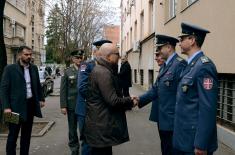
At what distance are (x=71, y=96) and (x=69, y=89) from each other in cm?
14

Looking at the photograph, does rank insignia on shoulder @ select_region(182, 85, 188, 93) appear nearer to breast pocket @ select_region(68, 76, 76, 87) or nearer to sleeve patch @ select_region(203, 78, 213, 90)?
sleeve patch @ select_region(203, 78, 213, 90)

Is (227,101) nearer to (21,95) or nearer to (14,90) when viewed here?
(21,95)

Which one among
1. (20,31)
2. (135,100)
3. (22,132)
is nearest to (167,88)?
(135,100)

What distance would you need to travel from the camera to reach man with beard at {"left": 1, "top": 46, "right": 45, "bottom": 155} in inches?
267

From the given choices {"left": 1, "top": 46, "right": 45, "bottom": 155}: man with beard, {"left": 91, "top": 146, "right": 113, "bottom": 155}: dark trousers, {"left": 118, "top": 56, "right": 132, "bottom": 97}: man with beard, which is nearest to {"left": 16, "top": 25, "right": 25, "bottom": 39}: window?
{"left": 118, "top": 56, "right": 132, "bottom": 97}: man with beard

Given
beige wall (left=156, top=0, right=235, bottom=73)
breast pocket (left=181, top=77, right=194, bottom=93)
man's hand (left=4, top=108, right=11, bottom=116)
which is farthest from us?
beige wall (left=156, top=0, right=235, bottom=73)

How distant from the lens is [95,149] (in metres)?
5.10

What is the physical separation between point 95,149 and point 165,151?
3.38 ft

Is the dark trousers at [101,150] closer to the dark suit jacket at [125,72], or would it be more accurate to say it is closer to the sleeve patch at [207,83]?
the sleeve patch at [207,83]

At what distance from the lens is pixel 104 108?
4918 millimetres

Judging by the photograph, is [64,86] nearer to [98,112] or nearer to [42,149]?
[42,149]

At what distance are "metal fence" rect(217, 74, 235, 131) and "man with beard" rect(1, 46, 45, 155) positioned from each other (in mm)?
4127

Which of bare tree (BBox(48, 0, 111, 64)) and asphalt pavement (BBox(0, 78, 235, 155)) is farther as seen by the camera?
bare tree (BBox(48, 0, 111, 64))

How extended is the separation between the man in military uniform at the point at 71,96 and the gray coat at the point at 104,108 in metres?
2.42
